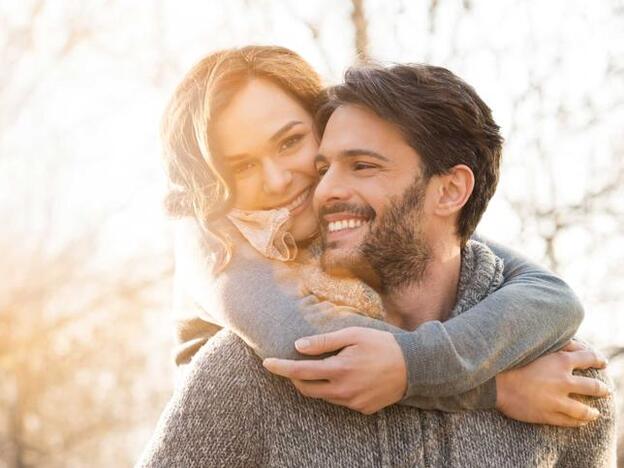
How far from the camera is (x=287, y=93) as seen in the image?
124 inches

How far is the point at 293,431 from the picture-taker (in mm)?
2561

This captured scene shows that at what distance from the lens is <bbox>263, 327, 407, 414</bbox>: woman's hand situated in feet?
7.80

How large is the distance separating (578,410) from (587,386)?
0.23ft

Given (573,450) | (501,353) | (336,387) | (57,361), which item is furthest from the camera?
(57,361)

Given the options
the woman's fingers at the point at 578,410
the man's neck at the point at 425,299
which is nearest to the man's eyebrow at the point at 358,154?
the man's neck at the point at 425,299

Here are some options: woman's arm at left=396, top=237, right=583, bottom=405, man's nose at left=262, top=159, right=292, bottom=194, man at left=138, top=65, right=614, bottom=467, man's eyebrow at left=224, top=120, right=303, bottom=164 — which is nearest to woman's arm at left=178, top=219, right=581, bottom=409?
woman's arm at left=396, top=237, right=583, bottom=405

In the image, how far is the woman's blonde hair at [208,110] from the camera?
297cm

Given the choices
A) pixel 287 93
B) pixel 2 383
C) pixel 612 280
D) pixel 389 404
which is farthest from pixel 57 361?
pixel 389 404

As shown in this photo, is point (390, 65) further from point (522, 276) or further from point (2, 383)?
point (2, 383)

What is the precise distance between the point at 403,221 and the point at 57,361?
22.5ft

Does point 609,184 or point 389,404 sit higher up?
point 389,404

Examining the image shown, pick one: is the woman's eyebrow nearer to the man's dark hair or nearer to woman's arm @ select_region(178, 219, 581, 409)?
the man's dark hair

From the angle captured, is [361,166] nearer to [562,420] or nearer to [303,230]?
[303,230]

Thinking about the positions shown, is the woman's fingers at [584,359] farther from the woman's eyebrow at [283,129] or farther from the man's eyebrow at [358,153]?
the woman's eyebrow at [283,129]
